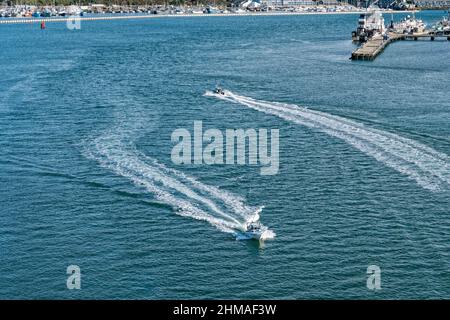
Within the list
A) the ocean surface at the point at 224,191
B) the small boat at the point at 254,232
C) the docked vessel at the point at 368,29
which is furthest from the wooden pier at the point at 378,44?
the small boat at the point at 254,232

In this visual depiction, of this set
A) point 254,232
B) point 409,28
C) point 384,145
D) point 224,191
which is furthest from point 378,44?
point 254,232

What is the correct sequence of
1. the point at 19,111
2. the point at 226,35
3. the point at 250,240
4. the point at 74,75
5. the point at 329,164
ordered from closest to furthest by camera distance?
the point at 250,240 → the point at 329,164 → the point at 19,111 → the point at 74,75 → the point at 226,35

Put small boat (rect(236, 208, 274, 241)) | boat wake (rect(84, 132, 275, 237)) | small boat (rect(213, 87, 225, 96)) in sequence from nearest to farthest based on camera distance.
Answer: small boat (rect(236, 208, 274, 241)) < boat wake (rect(84, 132, 275, 237)) < small boat (rect(213, 87, 225, 96))

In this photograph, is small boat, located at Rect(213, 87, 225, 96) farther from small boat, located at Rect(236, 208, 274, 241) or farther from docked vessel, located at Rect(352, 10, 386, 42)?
docked vessel, located at Rect(352, 10, 386, 42)

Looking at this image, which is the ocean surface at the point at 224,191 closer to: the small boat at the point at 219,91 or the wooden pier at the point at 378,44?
the small boat at the point at 219,91

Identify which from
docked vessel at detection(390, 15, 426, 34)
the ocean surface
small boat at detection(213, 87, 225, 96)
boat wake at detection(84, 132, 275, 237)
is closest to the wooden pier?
docked vessel at detection(390, 15, 426, 34)

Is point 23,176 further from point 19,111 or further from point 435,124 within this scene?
point 435,124
